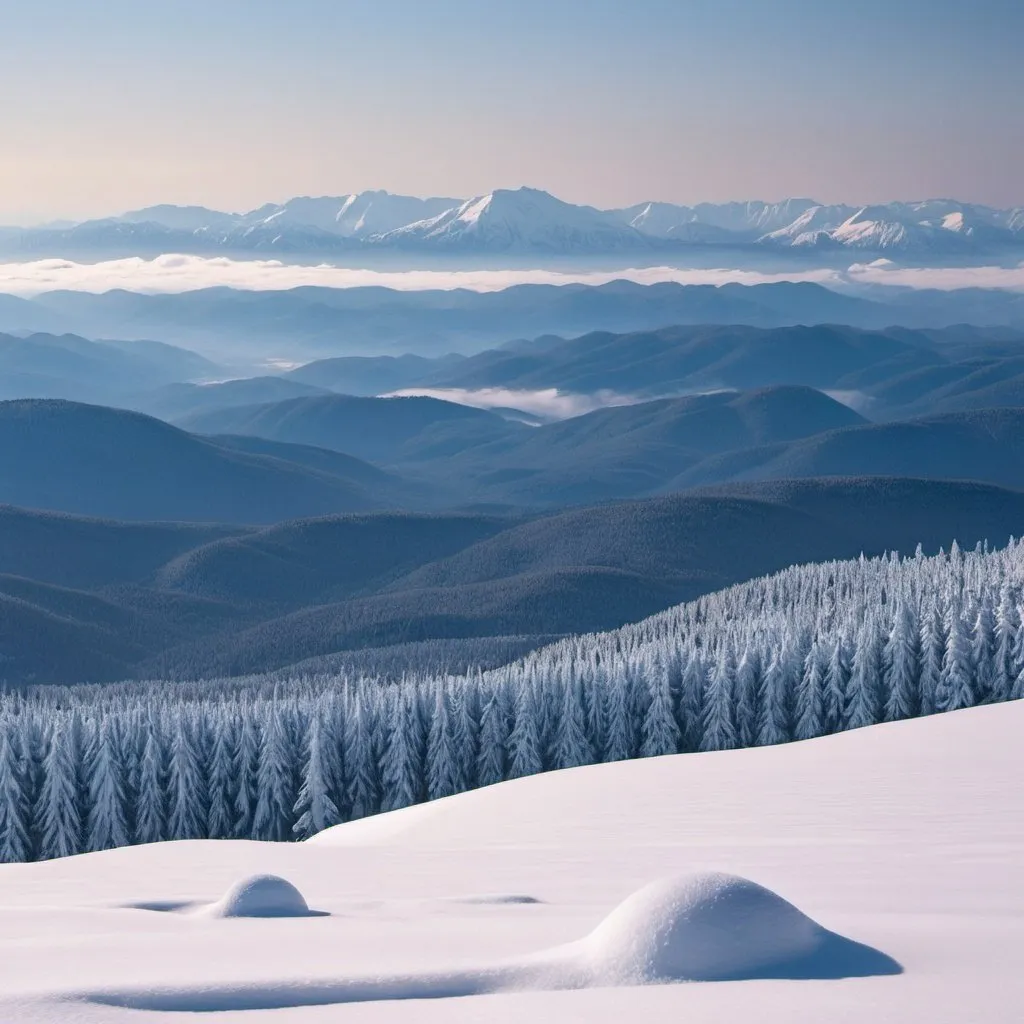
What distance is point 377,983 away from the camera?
1507 centimetres

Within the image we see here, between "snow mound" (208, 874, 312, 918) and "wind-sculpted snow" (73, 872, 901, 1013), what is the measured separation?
6.39m

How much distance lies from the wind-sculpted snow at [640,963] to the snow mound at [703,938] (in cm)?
1

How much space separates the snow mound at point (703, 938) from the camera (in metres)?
14.7

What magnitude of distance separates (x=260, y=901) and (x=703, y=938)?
29.1 feet

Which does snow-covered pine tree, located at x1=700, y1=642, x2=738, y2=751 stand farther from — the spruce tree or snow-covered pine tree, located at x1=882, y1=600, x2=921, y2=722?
snow-covered pine tree, located at x1=882, y1=600, x2=921, y2=722

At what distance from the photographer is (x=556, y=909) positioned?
22.8 m

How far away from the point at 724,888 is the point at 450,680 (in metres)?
86.3

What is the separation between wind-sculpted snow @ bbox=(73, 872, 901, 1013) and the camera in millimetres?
14547

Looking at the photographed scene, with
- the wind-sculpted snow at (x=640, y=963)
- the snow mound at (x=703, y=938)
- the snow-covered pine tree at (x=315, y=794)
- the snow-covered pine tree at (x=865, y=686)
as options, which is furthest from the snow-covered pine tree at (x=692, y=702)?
the wind-sculpted snow at (x=640, y=963)

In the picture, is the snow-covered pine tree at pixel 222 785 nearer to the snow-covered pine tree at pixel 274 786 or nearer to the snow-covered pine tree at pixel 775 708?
the snow-covered pine tree at pixel 274 786

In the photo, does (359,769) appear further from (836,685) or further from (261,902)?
(261,902)

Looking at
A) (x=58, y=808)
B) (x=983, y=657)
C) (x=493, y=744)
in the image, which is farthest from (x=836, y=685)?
(x=58, y=808)

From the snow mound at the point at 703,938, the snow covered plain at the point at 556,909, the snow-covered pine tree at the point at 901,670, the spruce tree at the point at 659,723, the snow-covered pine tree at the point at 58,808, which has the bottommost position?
the snow-covered pine tree at the point at 58,808

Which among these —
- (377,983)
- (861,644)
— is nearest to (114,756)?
(861,644)
